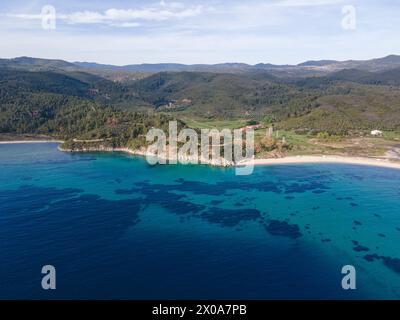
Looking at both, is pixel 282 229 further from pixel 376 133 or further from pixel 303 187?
pixel 376 133

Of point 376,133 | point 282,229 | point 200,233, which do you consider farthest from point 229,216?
point 376,133

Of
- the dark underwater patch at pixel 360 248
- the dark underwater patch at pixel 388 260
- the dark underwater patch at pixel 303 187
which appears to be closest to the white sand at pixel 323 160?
the dark underwater patch at pixel 303 187

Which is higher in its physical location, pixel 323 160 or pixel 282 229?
pixel 323 160

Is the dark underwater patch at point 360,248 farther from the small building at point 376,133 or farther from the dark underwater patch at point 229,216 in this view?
the small building at point 376,133

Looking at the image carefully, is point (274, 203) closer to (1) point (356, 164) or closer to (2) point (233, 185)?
→ (2) point (233, 185)
